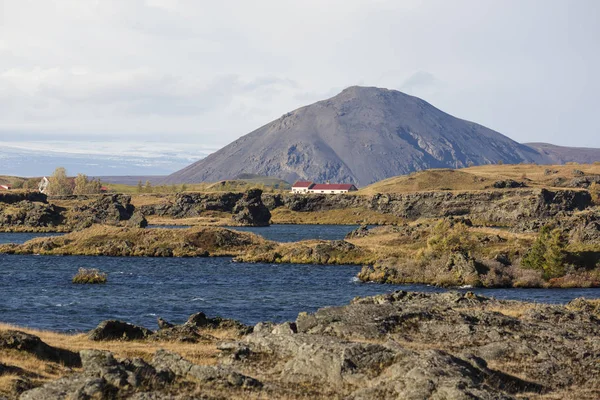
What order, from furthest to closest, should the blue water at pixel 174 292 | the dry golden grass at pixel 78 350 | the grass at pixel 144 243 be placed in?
the grass at pixel 144 243 → the blue water at pixel 174 292 → the dry golden grass at pixel 78 350

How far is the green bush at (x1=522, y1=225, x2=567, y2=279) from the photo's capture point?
3113 inches

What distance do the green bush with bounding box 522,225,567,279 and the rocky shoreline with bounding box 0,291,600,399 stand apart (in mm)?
42309

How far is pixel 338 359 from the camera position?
24328 millimetres

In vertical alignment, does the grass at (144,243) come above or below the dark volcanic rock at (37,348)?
below

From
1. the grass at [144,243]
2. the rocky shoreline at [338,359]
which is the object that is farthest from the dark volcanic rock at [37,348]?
the grass at [144,243]

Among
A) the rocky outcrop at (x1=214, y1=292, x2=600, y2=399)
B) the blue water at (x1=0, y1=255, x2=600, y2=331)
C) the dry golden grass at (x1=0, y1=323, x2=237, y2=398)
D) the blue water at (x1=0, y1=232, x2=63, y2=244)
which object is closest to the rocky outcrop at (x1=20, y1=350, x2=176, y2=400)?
the dry golden grass at (x1=0, y1=323, x2=237, y2=398)

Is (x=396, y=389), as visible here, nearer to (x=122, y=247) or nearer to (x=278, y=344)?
(x=278, y=344)

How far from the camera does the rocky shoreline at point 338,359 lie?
21.4 m

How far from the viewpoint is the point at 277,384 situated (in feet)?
76.8

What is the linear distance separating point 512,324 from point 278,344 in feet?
40.3

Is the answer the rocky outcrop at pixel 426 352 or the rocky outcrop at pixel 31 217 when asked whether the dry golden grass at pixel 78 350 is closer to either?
the rocky outcrop at pixel 426 352

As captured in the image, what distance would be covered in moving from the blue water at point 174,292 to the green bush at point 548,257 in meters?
4.33

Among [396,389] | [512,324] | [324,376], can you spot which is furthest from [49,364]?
[512,324]

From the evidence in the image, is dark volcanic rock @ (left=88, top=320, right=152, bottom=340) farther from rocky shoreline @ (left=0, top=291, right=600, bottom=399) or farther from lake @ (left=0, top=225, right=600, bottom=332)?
lake @ (left=0, top=225, right=600, bottom=332)
